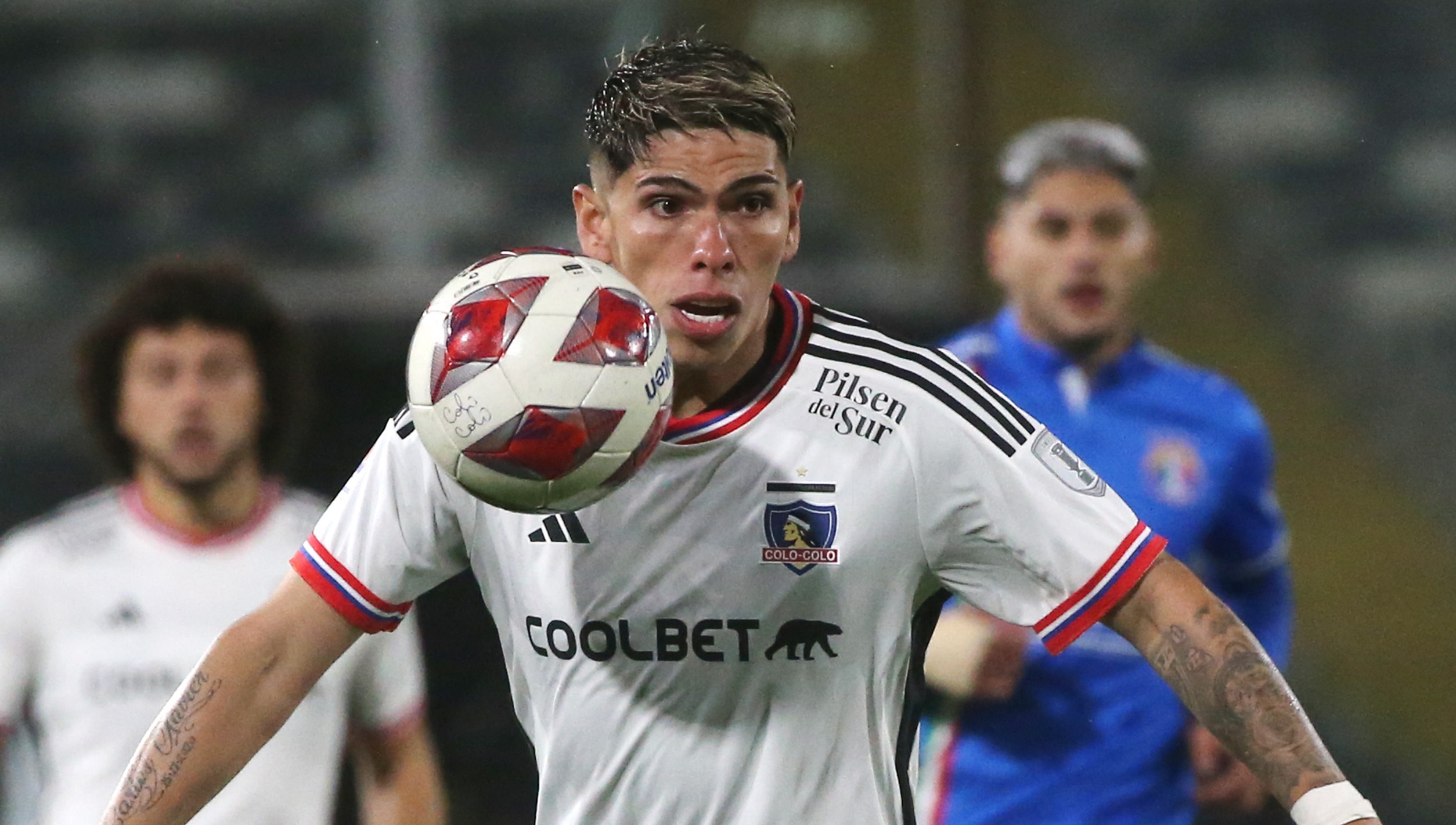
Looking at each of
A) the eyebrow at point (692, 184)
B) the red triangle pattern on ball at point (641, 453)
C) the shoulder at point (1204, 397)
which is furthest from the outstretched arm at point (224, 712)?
the shoulder at point (1204, 397)

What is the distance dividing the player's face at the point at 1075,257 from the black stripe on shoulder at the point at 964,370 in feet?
6.29

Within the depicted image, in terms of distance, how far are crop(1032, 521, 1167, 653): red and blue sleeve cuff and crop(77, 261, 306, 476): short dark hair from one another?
2883 mm

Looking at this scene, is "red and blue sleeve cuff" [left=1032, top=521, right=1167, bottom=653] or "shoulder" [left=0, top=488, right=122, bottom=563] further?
"shoulder" [left=0, top=488, right=122, bottom=563]

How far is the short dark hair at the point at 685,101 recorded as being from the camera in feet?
8.95

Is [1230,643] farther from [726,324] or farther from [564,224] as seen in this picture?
[564,224]

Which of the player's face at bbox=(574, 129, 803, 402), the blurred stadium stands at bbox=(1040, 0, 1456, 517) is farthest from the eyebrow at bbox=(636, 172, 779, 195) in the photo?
the blurred stadium stands at bbox=(1040, 0, 1456, 517)

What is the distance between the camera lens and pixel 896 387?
2.75 metres

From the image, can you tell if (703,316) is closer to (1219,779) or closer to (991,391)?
(991,391)

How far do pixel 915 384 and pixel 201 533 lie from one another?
2.57m

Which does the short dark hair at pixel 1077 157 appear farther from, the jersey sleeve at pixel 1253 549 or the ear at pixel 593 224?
the ear at pixel 593 224

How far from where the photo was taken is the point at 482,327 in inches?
96.8

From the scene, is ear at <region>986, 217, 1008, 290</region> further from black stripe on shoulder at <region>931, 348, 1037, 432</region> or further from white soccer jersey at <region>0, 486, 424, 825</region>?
black stripe on shoulder at <region>931, 348, 1037, 432</region>

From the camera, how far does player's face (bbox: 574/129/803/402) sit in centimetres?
269

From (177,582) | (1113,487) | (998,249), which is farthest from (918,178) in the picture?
(177,582)
